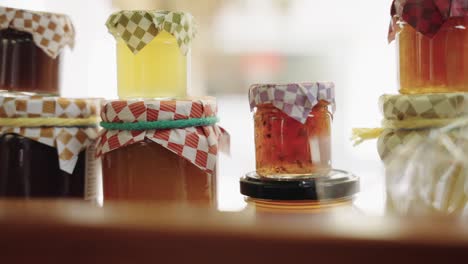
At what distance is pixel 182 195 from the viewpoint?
0.67 meters

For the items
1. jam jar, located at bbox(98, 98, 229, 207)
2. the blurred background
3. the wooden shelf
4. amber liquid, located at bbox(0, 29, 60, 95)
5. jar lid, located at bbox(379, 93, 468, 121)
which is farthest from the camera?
the blurred background

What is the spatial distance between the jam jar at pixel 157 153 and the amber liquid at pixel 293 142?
8 cm

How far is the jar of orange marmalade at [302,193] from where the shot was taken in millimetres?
612

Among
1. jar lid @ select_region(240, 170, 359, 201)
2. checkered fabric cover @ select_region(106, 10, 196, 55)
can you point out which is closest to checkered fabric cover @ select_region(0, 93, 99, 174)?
checkered fabric cover @ select_region(106, 10, 196, 55)

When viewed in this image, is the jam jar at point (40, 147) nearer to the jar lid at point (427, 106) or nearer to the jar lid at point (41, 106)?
the jar lid at point (41, 106)

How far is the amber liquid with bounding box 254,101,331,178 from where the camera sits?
643 mm

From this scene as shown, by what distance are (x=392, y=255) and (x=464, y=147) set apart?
373 millimetres

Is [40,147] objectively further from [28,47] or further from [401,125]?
[401,125]

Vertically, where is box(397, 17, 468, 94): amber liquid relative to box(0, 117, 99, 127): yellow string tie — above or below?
above

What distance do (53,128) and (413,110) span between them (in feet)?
1.55

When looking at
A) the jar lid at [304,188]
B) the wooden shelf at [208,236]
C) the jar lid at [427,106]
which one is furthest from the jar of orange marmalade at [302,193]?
the wooden shelf at [208,236]

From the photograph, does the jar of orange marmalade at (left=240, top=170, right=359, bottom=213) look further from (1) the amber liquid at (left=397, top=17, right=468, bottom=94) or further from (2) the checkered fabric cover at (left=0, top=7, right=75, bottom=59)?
(2) the checkered fabric cover at (left=0, top=7, right=75, bottom=59)

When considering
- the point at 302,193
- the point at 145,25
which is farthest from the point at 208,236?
the point at 145,25

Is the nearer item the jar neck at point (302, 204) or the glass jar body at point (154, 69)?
the jar neck at point (302, 204)
